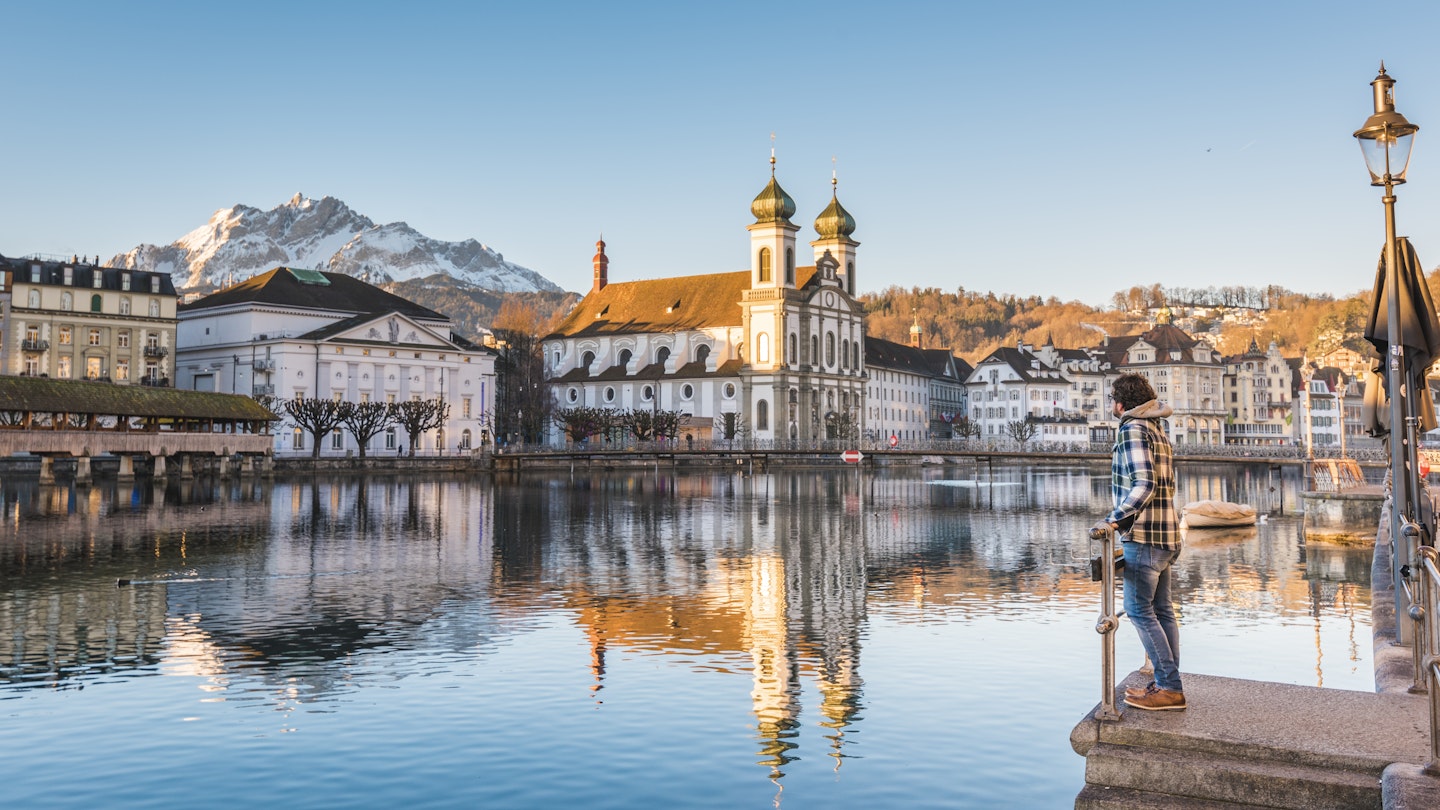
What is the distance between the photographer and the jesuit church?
126 meters

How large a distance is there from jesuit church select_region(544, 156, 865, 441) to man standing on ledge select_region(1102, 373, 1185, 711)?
353 ft

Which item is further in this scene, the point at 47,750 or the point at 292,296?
the point at 292,296

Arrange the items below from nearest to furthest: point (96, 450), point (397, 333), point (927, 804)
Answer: point (927, 804)
point (96, 450)
point (397, 333)

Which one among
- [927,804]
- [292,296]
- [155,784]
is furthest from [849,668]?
[292,296]

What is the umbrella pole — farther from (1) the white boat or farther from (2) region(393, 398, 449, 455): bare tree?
(2) region(393, 398, 449, 455): bare tree

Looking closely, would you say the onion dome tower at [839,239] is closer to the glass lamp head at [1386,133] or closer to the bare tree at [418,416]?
the bare tree at [418,416]

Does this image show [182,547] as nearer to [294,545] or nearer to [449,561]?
[294,545]

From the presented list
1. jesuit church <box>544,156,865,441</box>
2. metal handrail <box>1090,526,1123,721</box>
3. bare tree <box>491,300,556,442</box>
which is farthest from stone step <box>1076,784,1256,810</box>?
bare tree <box>491,300,556,442</box>

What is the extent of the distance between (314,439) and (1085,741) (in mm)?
90238

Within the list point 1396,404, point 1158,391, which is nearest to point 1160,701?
point 1396,404

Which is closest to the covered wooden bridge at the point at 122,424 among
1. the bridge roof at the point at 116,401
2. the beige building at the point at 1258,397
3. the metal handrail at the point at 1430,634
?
the bridge roof at the point at 116,401

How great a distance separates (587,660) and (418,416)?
3208 inches

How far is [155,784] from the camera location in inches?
498

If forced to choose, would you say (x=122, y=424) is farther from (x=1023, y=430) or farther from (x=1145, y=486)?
(x=1023, y=430)
